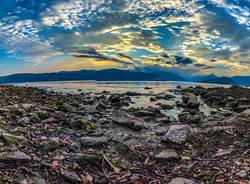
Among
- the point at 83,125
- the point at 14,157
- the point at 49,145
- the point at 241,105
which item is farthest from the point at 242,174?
the point at 241,105

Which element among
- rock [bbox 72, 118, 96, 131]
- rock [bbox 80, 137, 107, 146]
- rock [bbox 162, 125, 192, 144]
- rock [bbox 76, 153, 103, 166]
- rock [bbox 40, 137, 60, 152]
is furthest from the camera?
rock [bbox 72, 118, 96, 131]

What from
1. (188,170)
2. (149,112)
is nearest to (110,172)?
(188,170)

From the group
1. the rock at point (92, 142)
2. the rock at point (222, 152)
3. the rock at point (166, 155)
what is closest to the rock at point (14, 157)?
the rock at point (92, 142)

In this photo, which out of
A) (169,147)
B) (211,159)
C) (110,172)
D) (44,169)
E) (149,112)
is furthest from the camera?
(149,112)

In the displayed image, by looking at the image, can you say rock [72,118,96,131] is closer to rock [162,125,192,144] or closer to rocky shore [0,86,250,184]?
rocky shore [0,86,250,184]

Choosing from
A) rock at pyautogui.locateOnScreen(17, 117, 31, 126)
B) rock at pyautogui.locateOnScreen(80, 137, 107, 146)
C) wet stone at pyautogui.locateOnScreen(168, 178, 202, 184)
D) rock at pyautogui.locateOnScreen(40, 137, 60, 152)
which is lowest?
wet stone at pyautogui.locateOnScreen(168, 178, 202, 184)

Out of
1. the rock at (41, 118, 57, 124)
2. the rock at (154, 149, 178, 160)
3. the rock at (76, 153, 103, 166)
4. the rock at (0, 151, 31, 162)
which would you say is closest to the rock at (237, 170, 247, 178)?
the rock at (154, 149, 178, 160)

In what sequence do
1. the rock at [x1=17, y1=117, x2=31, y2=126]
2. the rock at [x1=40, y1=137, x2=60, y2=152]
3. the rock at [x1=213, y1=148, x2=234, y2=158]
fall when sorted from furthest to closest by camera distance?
the rock at [x1=17, y1=117, x2=31, y2=126], the rock at [x1=213, y1=148, x2=234, y2=158], the rock at [x1=40, y1=137, x2=60, y2=152]

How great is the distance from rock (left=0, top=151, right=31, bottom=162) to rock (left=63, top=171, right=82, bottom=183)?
3.29 feet

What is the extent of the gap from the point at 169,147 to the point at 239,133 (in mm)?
2884

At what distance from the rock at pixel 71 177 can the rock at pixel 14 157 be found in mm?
1004

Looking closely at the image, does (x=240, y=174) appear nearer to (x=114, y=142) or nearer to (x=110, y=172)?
(x=110, y=172)

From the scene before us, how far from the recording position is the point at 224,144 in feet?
42.0

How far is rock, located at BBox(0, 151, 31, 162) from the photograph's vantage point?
869 cm
